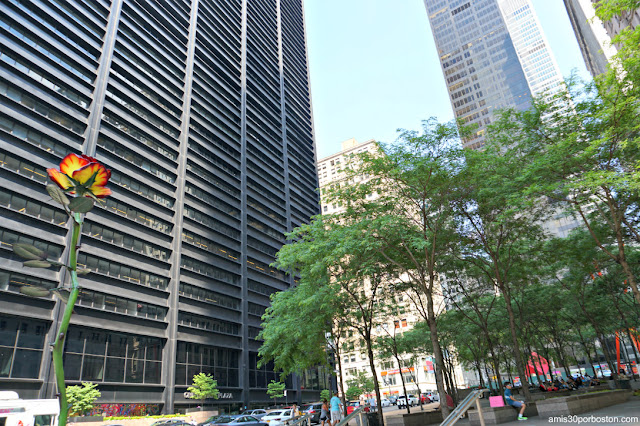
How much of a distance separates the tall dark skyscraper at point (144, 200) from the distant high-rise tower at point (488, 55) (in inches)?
3532

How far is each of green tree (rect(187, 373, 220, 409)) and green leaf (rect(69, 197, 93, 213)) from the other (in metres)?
52.0

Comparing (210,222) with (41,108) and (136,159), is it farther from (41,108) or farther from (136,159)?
(41,108)

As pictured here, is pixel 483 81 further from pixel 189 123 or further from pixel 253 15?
pixel 189 123

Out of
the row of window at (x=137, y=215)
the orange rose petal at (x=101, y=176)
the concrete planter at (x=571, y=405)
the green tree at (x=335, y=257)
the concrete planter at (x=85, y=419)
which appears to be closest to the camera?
the orange rose petal at (x=101, y=176)

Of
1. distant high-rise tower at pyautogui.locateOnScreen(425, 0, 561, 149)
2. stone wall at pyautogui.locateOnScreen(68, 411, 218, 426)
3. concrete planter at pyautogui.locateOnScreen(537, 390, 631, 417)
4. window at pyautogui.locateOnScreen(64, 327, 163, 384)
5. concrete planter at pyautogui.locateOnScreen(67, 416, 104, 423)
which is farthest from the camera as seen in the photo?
distant high-rise tower at pyautogui.locateOnScreen(425, 0, 561, 149)

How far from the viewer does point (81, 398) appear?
36250 millimetres

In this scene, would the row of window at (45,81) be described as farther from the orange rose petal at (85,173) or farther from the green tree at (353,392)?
the green tree at (353,392)

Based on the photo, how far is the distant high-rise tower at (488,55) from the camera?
13559 cm

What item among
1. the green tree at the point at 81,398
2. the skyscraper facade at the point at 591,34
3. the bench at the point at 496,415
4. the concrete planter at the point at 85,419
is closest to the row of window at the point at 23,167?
the green tree at the point at 81,398

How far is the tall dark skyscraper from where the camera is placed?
4016 cm

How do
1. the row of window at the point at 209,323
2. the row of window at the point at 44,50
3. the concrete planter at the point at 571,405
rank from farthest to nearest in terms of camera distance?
the row of window at the point at 209,323
the row of window at the point at 44,50
the concrete planter at the point at 571,405

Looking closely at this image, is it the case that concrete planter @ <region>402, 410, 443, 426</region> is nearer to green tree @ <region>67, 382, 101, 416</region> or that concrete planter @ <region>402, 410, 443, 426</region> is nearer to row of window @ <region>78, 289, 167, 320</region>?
green tree @ <region>67, 382, 101, 416</region>

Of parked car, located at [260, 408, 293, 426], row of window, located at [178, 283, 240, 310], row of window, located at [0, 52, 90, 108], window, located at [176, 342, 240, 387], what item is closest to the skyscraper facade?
parked car, located at [260, 408, 293, 426]

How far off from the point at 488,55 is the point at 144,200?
135481 millimetres
